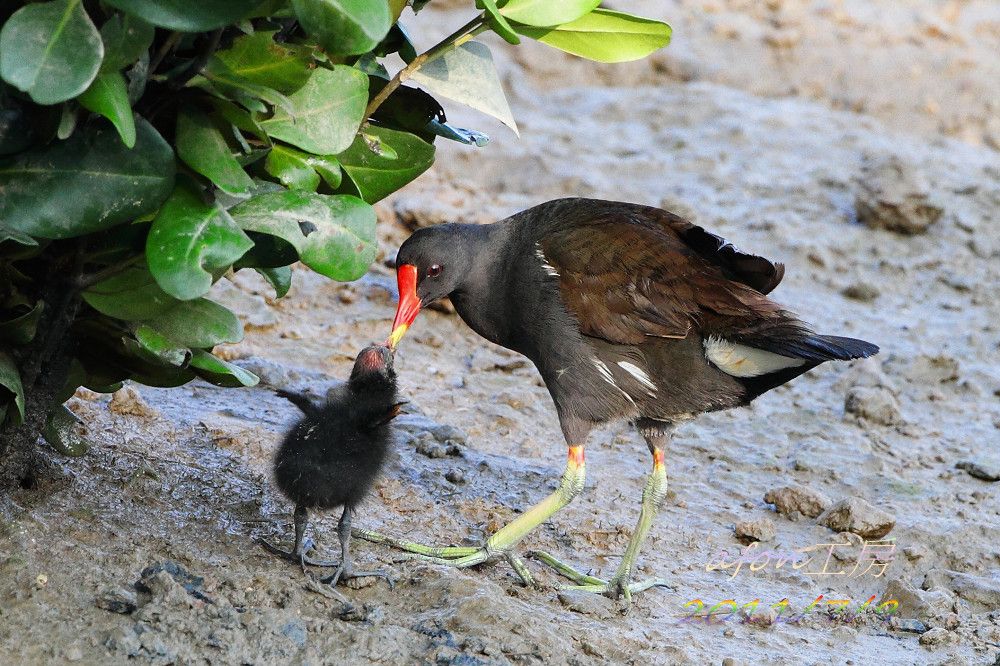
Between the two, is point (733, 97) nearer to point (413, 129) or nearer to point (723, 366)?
point (723, 366)

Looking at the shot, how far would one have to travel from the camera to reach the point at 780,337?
3863 millimetres

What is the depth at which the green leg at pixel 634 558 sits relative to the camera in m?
3.88

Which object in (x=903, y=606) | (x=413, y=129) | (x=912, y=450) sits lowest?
(x=912, y=450)

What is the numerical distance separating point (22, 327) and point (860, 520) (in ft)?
10.1

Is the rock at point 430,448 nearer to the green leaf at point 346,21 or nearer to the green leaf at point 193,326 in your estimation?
the green leaf at point 193,326

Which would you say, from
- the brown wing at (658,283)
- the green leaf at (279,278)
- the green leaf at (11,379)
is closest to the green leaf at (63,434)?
the green leaf at (11,379)

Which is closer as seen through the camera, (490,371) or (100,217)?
(100,217)

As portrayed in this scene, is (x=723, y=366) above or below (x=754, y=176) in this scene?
above

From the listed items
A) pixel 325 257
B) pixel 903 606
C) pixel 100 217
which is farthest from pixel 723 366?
pixel 100 217

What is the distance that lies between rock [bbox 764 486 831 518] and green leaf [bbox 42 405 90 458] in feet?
8.75

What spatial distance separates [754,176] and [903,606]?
5123 millimetres

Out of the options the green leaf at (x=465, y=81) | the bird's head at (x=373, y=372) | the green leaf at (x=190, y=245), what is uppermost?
the green leaf at (x=465, y=81)

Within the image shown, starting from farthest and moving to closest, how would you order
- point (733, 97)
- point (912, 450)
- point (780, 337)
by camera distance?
point (733, 97)
point (912, 450)
point (780, 337)

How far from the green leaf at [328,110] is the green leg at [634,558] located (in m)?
1.74
